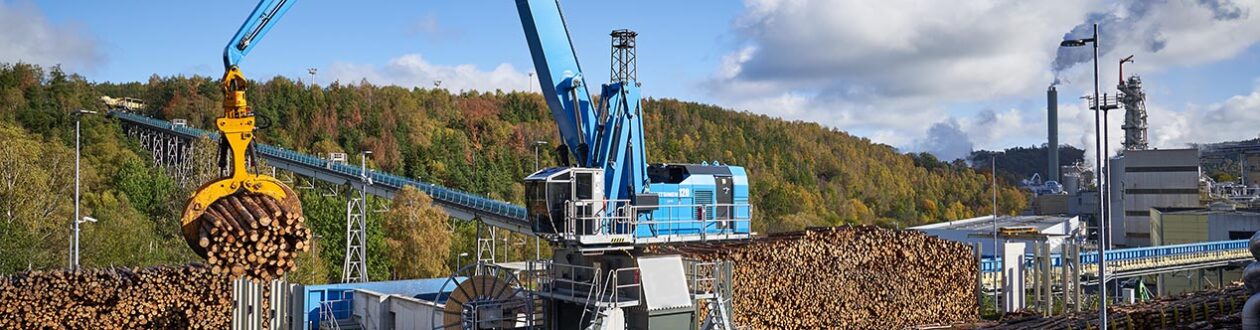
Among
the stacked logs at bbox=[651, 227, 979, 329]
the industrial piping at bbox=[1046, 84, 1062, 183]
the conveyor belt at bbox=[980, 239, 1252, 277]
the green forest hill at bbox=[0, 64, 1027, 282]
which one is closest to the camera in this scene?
the stacked logs at bbox=[651, 227, 979, 329]

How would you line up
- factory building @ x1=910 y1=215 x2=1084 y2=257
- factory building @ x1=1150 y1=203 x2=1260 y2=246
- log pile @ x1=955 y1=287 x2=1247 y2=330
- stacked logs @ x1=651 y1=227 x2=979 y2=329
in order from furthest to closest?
factory building @ x1=1150 y1=203 x2=1260 y2=246 < factory building @ x1=910 y1=215 x2=1084 y2=257 < stacked logs @ x1=651 y1=227 x2=979 y2=329 < log pile @ x1=955 y1=287 x2=1247 y2=330

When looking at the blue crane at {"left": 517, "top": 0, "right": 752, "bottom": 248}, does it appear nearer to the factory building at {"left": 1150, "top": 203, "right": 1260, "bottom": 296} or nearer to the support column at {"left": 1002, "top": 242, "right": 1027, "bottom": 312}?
the support column at {"left": 1002, "top": 242, "right": 1027, "bottom": 312}

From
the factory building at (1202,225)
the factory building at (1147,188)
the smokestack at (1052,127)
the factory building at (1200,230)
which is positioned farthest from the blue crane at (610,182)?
the smokestack at (1052,127)

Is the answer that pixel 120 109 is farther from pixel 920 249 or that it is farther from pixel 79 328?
pixel 920 249

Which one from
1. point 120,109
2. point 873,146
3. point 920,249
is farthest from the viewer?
point 873,146

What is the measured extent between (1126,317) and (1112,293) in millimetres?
22337

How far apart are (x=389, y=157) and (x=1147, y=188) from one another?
4977 centimetres

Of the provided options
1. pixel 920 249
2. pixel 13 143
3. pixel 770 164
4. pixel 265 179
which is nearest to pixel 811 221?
pixel 770 164

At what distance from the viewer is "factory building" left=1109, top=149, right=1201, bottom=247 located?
186 ft

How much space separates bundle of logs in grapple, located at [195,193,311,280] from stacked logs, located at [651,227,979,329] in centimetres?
1070

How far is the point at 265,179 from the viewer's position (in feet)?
44.4

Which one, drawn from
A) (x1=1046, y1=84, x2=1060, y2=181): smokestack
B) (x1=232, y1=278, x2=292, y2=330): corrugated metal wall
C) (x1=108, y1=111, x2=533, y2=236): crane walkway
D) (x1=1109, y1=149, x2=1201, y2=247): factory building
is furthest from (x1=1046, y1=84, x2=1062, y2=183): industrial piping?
(x1=232, y1=278, x2=292, y2=330): corrugated metal wall

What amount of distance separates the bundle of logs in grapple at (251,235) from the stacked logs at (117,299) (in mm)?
10426

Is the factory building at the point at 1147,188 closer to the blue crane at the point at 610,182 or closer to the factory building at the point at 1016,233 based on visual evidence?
the factory building at the point at 1016,233
